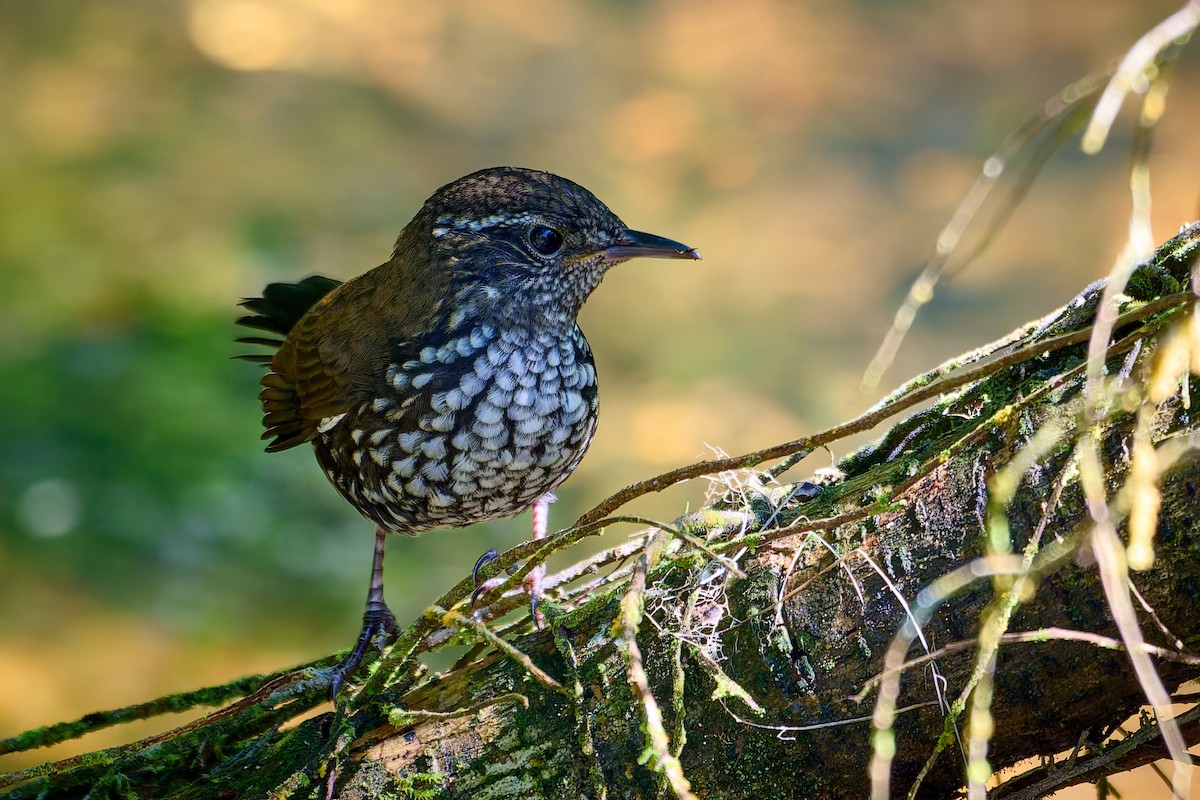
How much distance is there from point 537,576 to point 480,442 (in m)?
0.41

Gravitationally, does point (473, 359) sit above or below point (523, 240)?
below

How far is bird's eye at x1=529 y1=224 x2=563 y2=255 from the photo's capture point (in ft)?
10.2

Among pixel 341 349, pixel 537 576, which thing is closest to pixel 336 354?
pixel 341 349

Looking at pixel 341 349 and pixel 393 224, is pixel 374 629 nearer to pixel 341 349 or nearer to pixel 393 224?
pixel 341 349

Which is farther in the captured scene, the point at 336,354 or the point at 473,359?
the point at 336,354

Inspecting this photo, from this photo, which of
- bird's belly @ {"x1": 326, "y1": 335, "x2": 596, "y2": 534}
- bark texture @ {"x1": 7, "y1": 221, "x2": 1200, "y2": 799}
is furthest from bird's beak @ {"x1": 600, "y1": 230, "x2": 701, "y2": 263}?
bark texture @ {"x1": 7, "y1": 221, "x2": 1200, "y2": 799}

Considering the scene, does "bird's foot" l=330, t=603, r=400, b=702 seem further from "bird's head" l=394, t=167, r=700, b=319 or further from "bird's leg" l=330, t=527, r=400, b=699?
"bird's head" l=394, t=167, r=700, b=319

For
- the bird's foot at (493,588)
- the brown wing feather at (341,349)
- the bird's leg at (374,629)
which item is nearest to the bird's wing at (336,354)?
the brown wing feather at (341,349)

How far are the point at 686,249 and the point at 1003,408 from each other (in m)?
1.34

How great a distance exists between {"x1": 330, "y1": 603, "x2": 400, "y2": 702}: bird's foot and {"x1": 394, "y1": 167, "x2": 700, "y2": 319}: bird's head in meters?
1.05

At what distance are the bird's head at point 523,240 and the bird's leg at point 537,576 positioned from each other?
2.21 feet

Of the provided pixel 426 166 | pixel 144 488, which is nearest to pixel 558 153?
pixel 426 166

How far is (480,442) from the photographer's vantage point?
2959mm

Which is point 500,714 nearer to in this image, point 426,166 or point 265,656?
point 265,656
